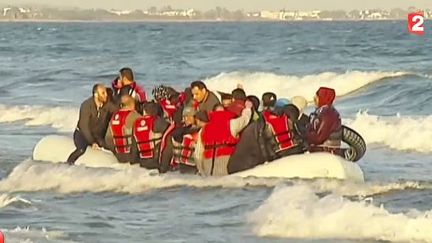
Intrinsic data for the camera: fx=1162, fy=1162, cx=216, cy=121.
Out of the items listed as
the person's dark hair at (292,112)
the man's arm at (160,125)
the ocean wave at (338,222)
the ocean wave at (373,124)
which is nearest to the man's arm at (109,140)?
the man's arm at (160,125)

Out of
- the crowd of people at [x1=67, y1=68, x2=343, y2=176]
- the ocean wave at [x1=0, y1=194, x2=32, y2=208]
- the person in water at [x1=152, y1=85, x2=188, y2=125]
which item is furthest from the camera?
the person in water at [x1=152, y1=85, x2=188, y2=125]

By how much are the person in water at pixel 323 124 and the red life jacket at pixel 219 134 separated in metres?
0.92

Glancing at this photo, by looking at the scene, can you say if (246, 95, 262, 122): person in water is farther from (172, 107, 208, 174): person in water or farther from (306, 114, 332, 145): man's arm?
(306, 114, 332, 145): man's arm

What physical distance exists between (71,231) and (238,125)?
304cm

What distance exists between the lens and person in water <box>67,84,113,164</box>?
14273mm

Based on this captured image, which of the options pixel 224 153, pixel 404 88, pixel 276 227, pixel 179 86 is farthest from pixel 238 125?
pixel 179 86

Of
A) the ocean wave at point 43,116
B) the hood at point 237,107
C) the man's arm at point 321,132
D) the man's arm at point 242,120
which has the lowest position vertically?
the ocean wave at point 43,116

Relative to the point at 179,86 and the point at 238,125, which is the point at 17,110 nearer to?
the point at 179,86

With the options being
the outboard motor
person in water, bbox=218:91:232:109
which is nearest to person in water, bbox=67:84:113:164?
person in water, bbox=218:91:232:109

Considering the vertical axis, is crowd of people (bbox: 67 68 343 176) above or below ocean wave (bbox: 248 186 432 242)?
above

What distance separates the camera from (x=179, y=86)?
118ft

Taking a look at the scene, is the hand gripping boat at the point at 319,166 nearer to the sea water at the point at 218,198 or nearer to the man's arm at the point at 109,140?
the sea water at the point at 218,198

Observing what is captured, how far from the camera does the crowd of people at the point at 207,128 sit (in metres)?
13.1

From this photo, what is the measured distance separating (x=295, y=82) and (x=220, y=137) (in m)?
22.7
